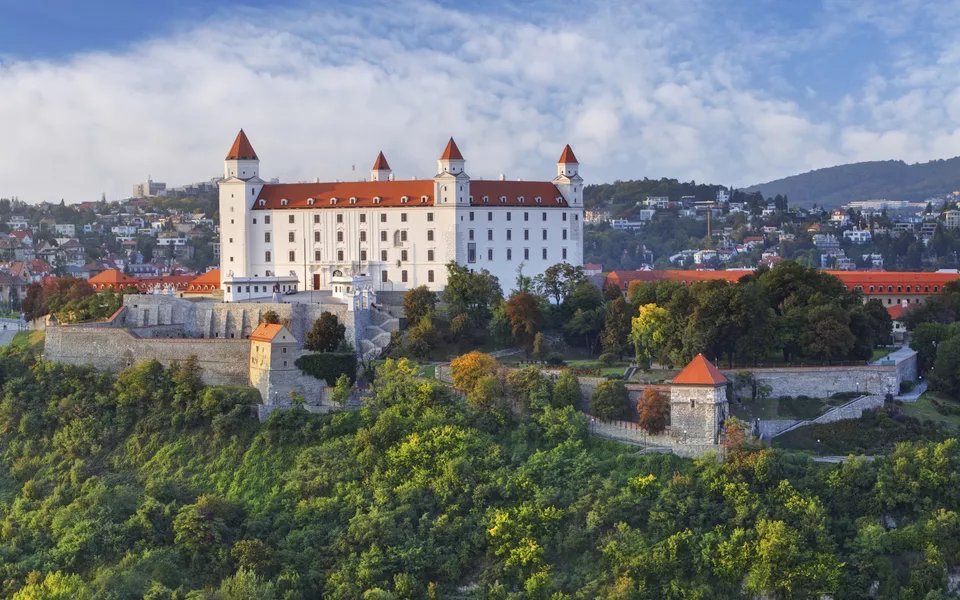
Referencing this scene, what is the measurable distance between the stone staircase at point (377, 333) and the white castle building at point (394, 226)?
6.27 metres

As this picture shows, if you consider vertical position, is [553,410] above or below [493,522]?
above

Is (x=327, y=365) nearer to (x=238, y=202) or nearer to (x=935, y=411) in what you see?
(x=238, y=202)

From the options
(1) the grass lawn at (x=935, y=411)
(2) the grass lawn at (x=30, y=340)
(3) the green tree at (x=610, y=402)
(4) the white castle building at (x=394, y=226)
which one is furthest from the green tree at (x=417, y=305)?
(1) the grass lawn at (x=935, y=411)

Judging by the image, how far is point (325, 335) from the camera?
44125 millimetres

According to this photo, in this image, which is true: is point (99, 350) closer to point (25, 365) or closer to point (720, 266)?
point (25, 365)

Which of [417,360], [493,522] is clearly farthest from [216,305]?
[493,522]

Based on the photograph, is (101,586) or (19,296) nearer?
(101,586)

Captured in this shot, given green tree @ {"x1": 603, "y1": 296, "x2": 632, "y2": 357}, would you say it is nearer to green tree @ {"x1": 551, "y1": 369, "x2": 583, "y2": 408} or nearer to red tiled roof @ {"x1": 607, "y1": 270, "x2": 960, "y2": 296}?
green tree @ {"x1": 551, "y1": 369, "x2": 583, "y2": 408}

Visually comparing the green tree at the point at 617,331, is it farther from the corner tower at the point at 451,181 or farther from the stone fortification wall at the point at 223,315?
the corner tower at the point at 451,181

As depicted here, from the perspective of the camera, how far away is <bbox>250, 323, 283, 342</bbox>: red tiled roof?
42844 millimetres

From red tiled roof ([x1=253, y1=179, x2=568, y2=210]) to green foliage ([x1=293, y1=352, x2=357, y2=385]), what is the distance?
13157 mm

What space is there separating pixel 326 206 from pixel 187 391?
50.6 ft

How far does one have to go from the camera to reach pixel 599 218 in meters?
139

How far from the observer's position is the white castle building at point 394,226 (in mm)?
54750
